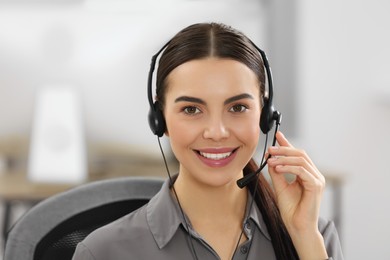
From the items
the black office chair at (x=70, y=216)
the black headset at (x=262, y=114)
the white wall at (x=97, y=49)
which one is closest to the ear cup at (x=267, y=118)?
the black headset at (x=262, y=114)

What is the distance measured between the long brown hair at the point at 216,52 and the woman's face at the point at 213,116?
12 millimetres

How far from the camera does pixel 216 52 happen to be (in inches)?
45.9

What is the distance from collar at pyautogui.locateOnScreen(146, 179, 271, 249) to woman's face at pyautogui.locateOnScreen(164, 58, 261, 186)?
67 mm

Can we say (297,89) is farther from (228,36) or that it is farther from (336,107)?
(228,36)

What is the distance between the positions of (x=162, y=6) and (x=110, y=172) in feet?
3.47

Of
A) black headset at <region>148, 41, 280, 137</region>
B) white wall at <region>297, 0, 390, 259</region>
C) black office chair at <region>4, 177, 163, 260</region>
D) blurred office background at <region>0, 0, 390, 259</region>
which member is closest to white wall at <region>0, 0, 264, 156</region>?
blurred office background at <region>0, 0, 390, 259</region>

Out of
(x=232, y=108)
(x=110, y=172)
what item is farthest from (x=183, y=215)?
(x=110, y=172)

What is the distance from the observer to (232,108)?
118cm

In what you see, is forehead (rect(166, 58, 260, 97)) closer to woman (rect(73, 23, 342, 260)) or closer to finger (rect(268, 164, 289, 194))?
woman (rect(73, 23, 342, 260))

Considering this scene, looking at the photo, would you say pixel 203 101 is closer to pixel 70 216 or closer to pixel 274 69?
pixel 70 216

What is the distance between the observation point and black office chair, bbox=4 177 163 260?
1.25 m

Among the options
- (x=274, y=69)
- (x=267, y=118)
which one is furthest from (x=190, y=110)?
(x=274, y=69)

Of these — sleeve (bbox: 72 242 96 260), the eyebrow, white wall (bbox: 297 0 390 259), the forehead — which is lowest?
white wall (bbox: 297 0 390 259)

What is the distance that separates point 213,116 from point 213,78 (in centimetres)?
6
